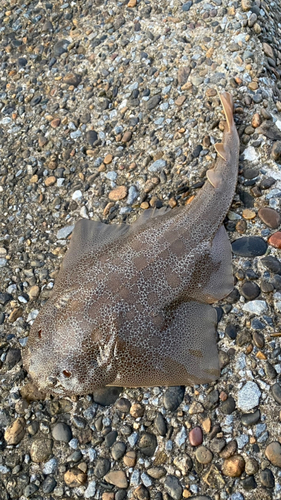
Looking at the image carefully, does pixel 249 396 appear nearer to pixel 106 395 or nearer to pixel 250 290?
pixel 250 290

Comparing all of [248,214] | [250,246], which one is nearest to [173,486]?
[250,246]

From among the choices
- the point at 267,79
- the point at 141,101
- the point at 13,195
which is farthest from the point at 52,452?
the point at 267,79

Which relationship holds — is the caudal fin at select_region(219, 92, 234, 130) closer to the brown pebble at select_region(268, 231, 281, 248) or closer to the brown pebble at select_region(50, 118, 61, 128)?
the brown pebble at select_region(268, 231, 281, 248)

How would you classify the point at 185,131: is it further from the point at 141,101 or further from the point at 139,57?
the point at 139,57

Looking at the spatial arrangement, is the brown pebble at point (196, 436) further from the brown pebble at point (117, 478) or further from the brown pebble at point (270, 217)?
the brown pebble at point (270, 217)

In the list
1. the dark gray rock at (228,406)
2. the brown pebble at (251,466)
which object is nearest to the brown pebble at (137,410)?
the dark gray rock at (228,406)
